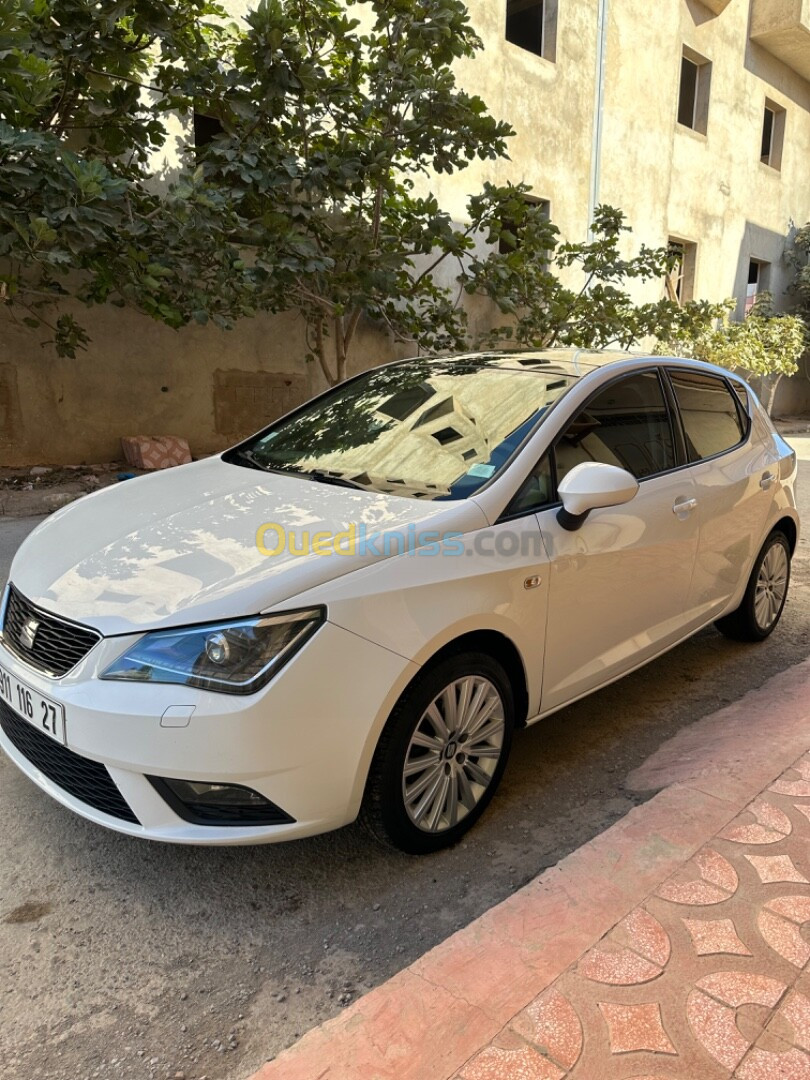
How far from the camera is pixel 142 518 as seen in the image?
271 cm

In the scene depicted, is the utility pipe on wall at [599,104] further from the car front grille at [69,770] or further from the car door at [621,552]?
the car front grille at [69,770]

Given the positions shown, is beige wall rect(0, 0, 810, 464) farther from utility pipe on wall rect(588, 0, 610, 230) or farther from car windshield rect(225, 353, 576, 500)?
car windshield rect(225, 353, 576, 500)

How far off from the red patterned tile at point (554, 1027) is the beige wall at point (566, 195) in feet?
24.8

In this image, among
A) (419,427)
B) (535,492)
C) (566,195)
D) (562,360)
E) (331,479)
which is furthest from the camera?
(566,195)

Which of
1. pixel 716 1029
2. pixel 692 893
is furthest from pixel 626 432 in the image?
pixel 716 1029

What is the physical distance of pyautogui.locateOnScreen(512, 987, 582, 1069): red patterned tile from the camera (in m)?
1.62

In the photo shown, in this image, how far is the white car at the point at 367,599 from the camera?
206 cm

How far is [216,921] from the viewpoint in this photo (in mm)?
2221

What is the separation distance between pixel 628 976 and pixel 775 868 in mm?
651

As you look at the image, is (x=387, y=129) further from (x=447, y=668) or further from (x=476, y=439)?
(x=447, y=668)

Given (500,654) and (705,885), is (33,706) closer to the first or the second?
(500,654)

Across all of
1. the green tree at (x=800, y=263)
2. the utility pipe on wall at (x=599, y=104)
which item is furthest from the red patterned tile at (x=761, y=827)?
the green tree at (x=800, y=263)

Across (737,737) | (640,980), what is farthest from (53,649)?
(737,737)

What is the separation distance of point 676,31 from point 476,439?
14.9 metres
